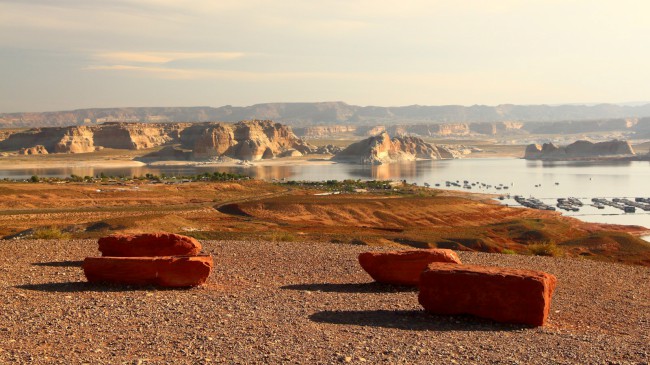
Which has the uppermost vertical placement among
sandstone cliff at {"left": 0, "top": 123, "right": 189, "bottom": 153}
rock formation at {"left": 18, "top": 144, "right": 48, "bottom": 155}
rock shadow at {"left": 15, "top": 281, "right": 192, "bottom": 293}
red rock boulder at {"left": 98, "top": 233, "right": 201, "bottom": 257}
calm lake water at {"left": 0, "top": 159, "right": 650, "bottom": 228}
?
red rock boulder at {"left": 98, "top": 233, "right": 201, "bottom": 257}

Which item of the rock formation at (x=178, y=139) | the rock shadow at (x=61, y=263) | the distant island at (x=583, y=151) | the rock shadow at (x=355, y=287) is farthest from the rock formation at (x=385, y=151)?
the rock shadow at (x=355, y=287)

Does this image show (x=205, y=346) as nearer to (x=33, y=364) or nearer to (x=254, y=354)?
(x=254, y=354)

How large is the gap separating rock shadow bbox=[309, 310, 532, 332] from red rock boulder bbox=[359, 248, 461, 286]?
2.33m

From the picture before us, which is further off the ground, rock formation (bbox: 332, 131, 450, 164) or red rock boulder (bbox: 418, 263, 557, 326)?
red rock boulder (bbox: 418, 263, 557, 326)

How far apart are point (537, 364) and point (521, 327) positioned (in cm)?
217

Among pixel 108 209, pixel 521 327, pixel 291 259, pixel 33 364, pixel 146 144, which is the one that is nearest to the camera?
pixel 33 364

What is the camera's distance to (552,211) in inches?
2367

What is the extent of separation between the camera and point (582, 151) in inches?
6727

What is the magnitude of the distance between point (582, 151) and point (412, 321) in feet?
570

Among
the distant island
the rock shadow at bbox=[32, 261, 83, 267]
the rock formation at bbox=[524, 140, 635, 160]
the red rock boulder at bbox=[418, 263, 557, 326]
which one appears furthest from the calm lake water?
the rock shadow at bbox=[32, 261, 83, 267]

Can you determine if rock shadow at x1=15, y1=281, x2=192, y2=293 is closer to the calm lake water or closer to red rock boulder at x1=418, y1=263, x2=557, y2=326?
red rock boulder at x1=418, y1=263, x2=557, y2=326

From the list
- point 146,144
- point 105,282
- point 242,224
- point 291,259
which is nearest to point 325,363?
point 105,282

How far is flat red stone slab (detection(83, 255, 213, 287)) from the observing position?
12133 millimetres

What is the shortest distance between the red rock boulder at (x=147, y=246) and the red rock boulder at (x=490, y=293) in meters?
6.15
